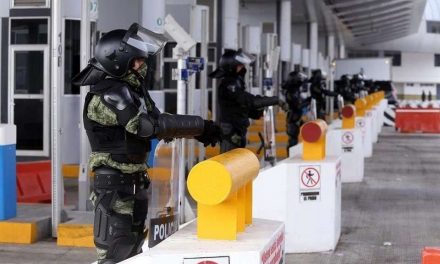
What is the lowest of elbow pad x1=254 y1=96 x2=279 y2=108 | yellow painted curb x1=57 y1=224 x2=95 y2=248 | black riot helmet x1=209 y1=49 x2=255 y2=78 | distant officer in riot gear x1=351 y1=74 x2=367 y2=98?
yellow painted curb x1=57 y1=224 x2=95 y2=248

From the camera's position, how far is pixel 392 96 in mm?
43000

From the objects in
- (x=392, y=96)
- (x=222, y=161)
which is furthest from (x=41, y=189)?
(x=392, y=96)

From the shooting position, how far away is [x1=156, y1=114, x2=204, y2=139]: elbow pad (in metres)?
4.37

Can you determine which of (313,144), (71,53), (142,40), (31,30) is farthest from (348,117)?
(142,40)

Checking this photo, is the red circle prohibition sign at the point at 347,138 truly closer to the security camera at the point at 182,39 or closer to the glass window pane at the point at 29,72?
the glass window pane at the point at 29,72

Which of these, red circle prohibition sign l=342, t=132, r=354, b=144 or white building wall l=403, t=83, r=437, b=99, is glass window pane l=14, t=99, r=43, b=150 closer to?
red circle prohibition sign l=342, t=132, r=354, b=144

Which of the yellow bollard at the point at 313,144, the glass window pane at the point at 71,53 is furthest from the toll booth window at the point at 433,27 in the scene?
the yellow bollard at the point at 313,144

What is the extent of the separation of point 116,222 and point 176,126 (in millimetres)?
789

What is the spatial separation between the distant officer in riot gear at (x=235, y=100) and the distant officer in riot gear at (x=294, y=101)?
15.9 feet

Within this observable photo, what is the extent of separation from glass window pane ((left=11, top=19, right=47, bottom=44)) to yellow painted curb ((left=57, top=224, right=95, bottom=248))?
6581 mm

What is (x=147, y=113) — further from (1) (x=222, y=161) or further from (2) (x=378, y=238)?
(2) (x=378, y=238)

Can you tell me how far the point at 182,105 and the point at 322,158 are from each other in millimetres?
1611

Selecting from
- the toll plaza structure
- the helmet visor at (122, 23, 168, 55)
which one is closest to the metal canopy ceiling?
the toll plaza structure

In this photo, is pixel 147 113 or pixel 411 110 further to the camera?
pixel 411 110
